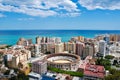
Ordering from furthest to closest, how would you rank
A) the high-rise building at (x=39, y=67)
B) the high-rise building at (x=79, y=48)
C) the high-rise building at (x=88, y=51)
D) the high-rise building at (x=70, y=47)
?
the high-rise building at (x=70, y=47), the high-rise building at (x=79, y=48), the high-rise building at (x=88, y=51), the high-rise building at (x=39, y=67)

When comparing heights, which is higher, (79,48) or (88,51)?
(79,48)

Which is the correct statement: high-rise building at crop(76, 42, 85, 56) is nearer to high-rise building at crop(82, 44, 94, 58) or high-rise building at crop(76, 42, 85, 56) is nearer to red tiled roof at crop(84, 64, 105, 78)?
high-rise building at crop(82, 44, 94, 58)

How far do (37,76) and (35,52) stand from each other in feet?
22.2

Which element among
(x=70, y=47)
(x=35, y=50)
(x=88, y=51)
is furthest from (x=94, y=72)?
(x=35, y=50)

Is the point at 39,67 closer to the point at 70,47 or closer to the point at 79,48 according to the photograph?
the point at 79,48

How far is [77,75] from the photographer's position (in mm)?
10195

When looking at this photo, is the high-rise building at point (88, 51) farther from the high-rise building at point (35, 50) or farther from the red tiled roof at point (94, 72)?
the red tiled roof at point (94, 72)

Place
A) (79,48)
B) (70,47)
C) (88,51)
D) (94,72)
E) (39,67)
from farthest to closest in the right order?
(70,47) < (79,48) < (88,51) < (39,67) < (94,72)

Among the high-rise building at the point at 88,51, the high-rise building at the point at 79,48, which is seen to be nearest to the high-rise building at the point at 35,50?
the high-rise building at the point at 79,48

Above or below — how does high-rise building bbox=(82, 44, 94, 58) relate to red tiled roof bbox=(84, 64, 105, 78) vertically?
above

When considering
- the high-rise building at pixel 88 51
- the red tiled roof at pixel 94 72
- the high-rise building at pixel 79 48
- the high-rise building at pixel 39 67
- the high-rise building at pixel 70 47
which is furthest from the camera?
the high-rise building at pixel 70 47

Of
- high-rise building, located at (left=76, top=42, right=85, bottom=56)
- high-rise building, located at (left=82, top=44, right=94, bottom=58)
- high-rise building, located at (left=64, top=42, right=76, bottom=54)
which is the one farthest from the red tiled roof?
high-rise building, located at (left=64, top=42, right=76, bottom=54)

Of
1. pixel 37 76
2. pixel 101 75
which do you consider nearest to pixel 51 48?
pixel 37 76

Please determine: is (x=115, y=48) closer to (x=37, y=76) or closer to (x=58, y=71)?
(x=58, y=71)
